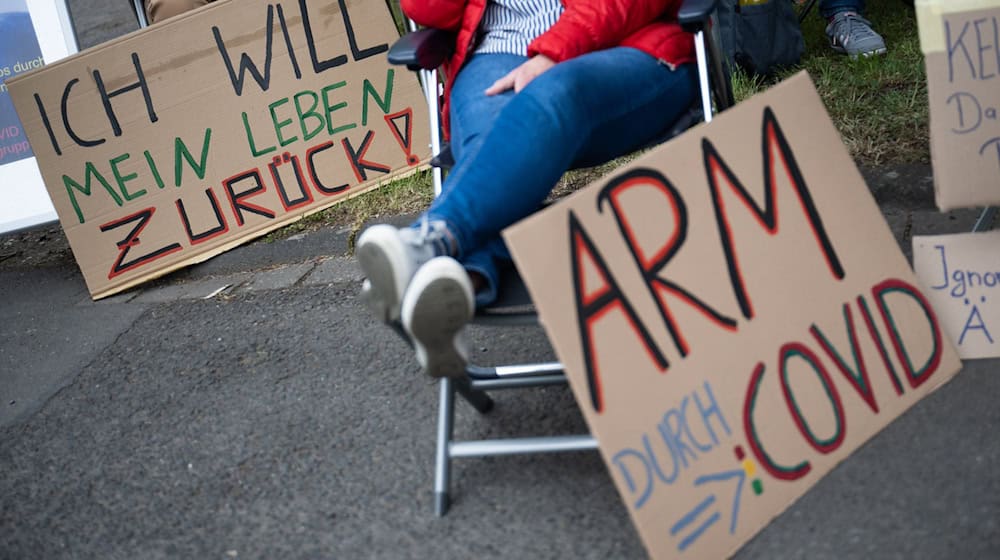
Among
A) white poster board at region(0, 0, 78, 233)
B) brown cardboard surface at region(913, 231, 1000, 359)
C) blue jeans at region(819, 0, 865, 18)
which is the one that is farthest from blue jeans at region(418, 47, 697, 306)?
white poster board at region(0, 0, 78, 233)

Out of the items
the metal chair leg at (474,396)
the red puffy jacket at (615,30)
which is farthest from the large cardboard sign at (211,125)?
the metal chair leg at (474,396)

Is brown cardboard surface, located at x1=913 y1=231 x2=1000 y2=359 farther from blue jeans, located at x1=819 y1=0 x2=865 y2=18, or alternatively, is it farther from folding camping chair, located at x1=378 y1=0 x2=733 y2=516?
blue jeans, located at x1=819 y1=0 x2=865 y2=18

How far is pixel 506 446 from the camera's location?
6.55 ft

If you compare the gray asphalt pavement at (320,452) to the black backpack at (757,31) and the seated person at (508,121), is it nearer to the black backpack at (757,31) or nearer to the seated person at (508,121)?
the seated person at (508,121)

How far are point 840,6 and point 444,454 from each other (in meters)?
3.07

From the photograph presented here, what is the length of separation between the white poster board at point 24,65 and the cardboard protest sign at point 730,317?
3064 mm

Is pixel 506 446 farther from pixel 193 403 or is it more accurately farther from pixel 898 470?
pixel 193 403

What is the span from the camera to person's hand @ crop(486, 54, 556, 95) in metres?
2.23

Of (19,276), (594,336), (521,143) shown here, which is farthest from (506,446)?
(19,276)

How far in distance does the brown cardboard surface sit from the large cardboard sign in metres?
2.21

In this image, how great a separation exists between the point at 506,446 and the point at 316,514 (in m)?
0.46

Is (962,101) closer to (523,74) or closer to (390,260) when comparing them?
(523,74)

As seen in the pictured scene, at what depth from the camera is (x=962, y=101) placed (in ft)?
6.84

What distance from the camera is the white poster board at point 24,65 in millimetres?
4008
